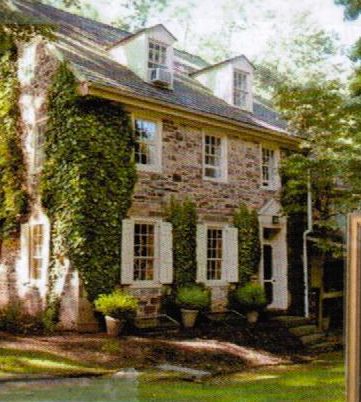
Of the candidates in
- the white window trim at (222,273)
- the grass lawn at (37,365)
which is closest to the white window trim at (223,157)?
the white window trim at (222,273)

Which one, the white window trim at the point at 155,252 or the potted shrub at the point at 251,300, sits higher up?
the white window trim at the point at 155,252

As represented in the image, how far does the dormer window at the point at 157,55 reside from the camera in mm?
14009

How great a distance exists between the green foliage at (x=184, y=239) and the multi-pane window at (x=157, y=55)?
3.65 m

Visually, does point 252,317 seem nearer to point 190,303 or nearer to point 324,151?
point 190,303

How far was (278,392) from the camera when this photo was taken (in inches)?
275

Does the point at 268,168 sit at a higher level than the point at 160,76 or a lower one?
lower

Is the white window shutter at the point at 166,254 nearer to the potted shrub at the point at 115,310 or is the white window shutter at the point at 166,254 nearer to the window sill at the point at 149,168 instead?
the window sill at the point at 149,168

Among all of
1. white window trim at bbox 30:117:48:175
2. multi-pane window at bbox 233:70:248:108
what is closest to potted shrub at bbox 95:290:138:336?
white window trim at bbox 30:117:48:175

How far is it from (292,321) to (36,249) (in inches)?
255

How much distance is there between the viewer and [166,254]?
1253 cm

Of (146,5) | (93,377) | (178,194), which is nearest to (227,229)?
(178,194)

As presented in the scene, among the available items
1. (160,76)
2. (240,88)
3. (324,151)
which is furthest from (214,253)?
(240,88)

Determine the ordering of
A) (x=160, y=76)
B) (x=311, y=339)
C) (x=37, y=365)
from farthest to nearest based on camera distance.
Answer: (x=160, y=76) < (x=311, y=339) < (x=37, y=365)

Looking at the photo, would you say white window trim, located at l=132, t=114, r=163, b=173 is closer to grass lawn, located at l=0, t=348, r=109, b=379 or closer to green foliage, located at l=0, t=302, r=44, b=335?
green foliage, located at l=0, t=302, r=44, b=335
